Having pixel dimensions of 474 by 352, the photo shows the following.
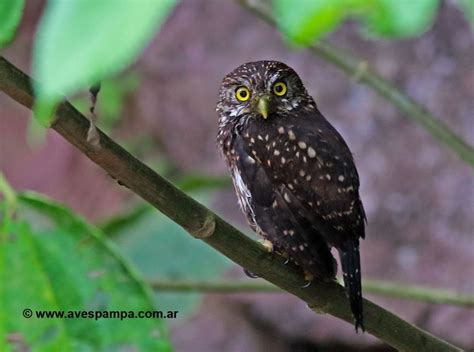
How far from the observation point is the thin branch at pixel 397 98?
232 centimetres

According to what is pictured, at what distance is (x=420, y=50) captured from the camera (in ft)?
16.5

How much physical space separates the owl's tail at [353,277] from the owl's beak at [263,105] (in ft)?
1.46

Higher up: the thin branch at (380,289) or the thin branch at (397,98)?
the thin branch at (397,98)

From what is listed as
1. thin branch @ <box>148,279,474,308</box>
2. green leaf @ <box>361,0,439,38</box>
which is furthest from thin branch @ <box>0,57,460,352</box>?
green leaf @ <box>361,0,439,38</box>

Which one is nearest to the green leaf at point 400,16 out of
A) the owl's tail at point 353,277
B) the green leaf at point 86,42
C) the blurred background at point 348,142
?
the green leaf at point 86,42

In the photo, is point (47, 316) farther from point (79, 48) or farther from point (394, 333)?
point (79, 48)

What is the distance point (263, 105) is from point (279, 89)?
0.16m

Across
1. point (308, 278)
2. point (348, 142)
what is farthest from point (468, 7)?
point (348, 142)

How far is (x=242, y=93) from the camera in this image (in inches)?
96.6

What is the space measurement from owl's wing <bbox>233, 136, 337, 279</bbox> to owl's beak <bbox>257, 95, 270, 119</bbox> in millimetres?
134

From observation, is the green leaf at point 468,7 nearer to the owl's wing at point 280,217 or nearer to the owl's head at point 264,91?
the owl's wing at point 280,217

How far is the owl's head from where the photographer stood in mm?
2352

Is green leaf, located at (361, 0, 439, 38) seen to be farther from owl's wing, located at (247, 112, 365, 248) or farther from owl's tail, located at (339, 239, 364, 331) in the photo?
owl's wing, located at (247, 112, 365, 248)

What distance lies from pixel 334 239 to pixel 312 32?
164 centimetres
